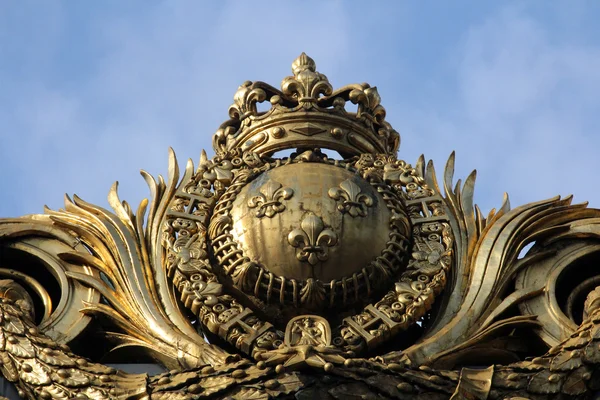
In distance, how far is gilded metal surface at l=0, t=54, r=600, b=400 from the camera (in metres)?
13.8

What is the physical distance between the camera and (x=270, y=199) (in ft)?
49.7

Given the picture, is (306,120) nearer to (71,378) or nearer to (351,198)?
(351,198)

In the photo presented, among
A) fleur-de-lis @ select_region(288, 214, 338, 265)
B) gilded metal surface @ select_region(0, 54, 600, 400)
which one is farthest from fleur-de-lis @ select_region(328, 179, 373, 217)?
fleur-de-lis @ select_region(288, 214, 338, 265)

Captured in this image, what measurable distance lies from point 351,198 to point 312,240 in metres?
0.56

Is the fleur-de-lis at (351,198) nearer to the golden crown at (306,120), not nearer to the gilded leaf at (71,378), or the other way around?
the golden crown at (306,120)

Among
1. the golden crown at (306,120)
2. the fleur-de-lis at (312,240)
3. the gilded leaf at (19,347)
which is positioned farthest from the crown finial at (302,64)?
the gilded leaf at (19,347)

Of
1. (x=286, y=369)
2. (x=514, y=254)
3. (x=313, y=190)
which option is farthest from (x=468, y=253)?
(x=286, y=369)

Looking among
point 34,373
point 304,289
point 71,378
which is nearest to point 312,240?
point 304,289

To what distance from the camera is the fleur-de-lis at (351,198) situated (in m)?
15.1

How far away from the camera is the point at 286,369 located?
44.7 feet

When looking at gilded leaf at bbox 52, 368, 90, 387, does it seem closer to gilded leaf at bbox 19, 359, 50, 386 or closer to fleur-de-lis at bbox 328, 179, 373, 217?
gilded leaf at bbox 19, 359, 50, 386

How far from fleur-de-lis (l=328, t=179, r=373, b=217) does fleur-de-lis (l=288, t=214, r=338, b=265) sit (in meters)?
0.27

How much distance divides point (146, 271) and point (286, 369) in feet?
6.40

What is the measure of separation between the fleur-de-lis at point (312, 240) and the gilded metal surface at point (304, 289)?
16mm
